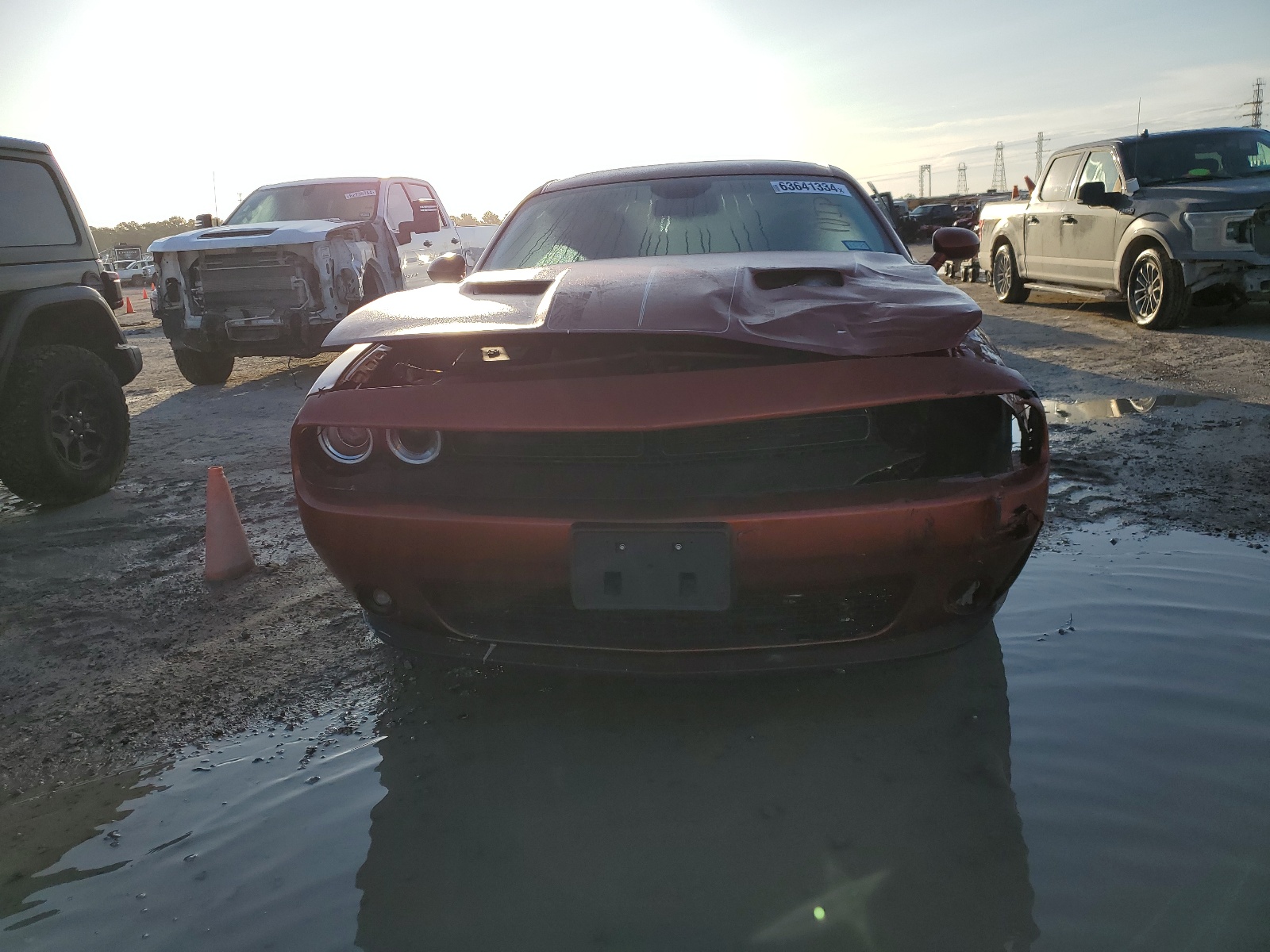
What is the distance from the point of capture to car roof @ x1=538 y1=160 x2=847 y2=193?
390cm

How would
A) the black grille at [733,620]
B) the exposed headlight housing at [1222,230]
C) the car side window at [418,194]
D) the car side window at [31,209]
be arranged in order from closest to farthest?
A: the black grille at [733,620] → the car side window at [31,209] → the exposed headlight housing at [1222,230] → the car side window at [418,194]

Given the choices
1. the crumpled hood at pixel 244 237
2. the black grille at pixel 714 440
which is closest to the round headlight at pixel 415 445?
the black grille at pixel 714 440

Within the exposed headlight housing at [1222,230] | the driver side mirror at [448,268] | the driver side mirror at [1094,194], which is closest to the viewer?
the driver side mirror at [448,268]

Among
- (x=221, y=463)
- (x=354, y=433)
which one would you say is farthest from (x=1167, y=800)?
(x=221, y=463)

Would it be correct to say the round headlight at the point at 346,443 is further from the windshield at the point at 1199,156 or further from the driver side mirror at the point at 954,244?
the windshield at the point at 1199,156

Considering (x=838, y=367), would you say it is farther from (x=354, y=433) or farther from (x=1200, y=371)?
(x=1200, y=371)

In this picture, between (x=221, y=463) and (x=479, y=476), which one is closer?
(x=479, y=476)

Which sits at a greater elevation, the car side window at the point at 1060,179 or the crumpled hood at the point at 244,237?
the crumpled hood at the point at 244,237

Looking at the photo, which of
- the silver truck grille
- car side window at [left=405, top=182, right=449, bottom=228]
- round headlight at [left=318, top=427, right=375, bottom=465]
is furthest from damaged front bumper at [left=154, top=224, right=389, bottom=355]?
round headlight at [left=318, top=427, right=375, bottom=465]

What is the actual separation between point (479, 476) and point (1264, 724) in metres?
2.05

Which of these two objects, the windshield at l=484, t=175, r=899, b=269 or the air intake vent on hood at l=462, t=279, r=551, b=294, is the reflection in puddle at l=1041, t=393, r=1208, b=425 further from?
the air intake vent on hood at l=462, t=279, r=551, b=294

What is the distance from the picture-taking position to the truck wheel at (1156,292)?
8516 millimetres

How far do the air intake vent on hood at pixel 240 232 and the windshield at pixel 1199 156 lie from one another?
8.13 metres

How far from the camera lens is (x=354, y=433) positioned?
2514 mm
